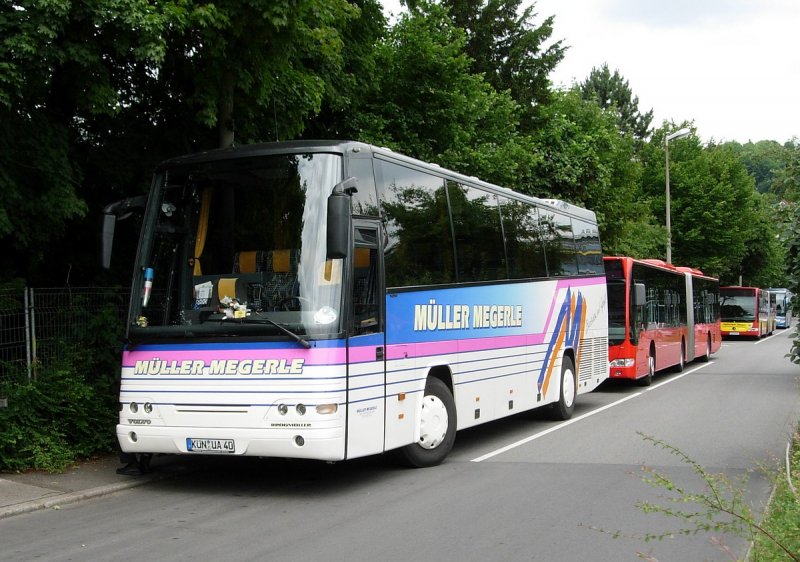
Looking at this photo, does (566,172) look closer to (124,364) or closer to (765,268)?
(124,364)

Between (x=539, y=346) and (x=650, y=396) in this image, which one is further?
(x=650, y=396)

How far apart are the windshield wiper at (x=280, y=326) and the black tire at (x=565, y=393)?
290 inches

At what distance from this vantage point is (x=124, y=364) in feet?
30.6

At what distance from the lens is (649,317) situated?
72.0ft

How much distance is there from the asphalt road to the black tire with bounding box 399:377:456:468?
18 cm

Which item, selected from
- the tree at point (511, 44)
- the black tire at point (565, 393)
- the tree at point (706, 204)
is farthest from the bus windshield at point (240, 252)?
the tree at point (706, 204)

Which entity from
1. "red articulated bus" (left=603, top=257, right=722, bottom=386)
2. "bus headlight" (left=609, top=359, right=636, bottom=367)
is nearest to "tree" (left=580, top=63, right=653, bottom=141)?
"red articulated bus" (left=603, top=257, right=722, bottom=386)

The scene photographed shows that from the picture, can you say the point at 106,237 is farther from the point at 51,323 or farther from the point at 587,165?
the point at 587,165

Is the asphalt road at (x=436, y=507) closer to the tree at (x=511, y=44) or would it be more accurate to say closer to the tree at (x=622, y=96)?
the tree at (x=511, y=44)

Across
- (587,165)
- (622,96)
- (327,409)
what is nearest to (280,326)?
(327,409)

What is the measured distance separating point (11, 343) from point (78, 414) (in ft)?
3.68

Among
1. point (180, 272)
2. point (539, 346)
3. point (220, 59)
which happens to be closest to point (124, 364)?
point (180, 272)

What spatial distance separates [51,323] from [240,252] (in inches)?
131

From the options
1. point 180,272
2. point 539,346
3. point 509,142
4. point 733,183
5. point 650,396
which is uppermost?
point 733,183
